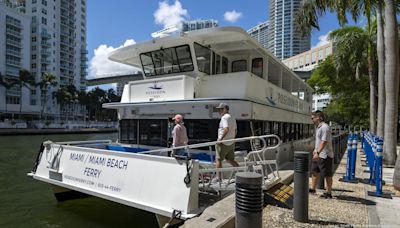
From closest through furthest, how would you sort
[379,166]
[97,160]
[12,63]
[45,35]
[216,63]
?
[97,160], [379,166], [216,63], [12,63], [45,35]

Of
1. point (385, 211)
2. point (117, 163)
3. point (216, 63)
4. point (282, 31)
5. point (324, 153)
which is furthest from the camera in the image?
point (282, 31)

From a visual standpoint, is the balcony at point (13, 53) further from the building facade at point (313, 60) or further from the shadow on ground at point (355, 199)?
the shadow on ground at point (355, 199)

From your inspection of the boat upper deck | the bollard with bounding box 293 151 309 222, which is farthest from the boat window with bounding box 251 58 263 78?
the bollard with bounding box 293 151 309 222

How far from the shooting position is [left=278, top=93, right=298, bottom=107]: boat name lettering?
1302cm

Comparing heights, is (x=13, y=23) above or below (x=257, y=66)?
above

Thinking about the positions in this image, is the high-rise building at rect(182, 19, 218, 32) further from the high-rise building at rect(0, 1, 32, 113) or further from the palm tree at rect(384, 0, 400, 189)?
the high-rise building at rect(0, 1, 32, 113)

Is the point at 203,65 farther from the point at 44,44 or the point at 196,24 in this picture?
the point at 44,44

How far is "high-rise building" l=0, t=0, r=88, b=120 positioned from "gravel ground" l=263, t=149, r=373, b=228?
90.9 metres

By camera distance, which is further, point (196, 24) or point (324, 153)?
point (196, 24)

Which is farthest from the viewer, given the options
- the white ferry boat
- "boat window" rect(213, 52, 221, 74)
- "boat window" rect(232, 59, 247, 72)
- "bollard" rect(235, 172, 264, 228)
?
"boat window" rect(232, 59, 247, 72)

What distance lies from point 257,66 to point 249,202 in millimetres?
8819

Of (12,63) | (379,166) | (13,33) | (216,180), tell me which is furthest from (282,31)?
(13,33)

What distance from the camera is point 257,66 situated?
1210 cm

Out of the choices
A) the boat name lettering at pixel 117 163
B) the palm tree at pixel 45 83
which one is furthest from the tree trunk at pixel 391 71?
the palm tree at pixel 45 83
